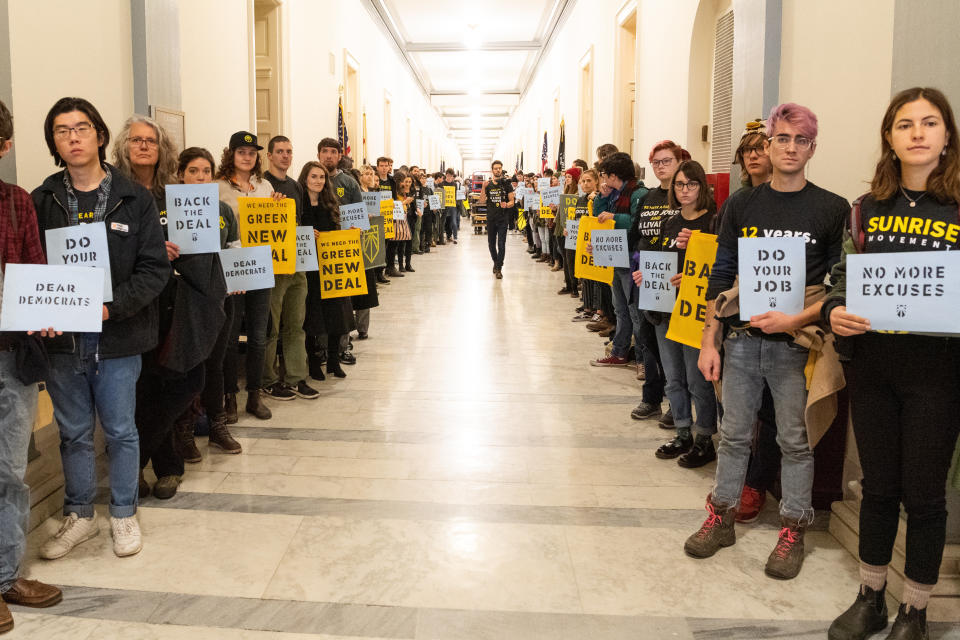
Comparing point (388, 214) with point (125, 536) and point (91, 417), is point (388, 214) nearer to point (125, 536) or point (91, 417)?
point (91, 417)

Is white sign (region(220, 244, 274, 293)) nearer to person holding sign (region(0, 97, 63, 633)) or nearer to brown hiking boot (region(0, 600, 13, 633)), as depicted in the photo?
person holding sign (region(0, 97, 63, 633))

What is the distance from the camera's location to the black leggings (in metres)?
2.34

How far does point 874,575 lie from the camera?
2559mm

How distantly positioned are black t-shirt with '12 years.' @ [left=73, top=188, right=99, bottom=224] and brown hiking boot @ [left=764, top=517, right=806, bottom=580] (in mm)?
2873

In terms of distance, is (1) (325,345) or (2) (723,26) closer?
(1) (325,345)

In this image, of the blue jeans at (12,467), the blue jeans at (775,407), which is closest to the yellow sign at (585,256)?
the blue jeans at (775,407)

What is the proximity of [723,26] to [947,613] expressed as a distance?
535 centimetres

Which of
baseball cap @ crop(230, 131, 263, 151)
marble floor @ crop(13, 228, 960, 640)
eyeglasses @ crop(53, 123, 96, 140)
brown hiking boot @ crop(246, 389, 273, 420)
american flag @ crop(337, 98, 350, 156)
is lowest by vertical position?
marble floor @ crop(13, 228, 960, 640)

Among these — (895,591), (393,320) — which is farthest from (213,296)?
(393,320)

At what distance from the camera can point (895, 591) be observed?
2.84 meters

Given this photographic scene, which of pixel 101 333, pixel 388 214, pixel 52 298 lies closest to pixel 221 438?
pixel 101 333

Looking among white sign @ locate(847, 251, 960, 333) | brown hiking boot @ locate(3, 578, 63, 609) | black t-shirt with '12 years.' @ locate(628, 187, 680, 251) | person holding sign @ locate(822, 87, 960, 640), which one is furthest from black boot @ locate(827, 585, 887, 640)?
brown hiking boot @ locate(3, 578, 63, 609)

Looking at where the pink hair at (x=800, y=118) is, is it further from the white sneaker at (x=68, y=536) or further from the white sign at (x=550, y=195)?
the white sign at (x=550, y=195)

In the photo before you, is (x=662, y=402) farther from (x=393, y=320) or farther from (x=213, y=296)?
(x=393, y=320)
